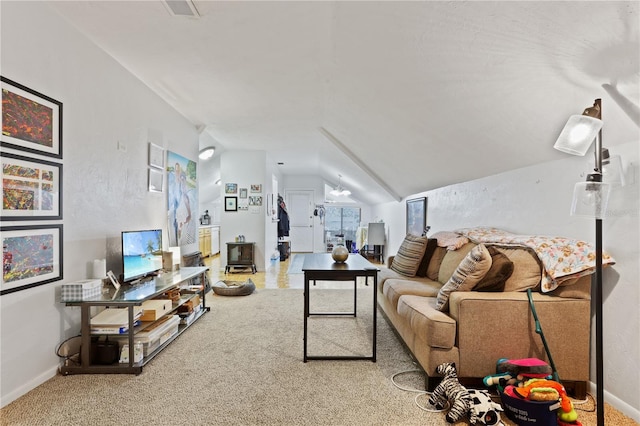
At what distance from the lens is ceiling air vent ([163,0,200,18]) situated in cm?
218

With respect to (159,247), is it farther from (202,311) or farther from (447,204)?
(447,204)

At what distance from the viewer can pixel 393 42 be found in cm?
241

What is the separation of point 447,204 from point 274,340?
2.89 metres

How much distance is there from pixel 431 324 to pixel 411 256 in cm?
170

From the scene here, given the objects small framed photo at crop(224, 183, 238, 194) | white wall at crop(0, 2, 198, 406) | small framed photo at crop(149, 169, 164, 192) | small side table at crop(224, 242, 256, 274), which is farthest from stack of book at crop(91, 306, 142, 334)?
small framed photo at crop(224, 183, 238, 194)

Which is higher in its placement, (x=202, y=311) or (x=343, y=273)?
(x=343, y=273)

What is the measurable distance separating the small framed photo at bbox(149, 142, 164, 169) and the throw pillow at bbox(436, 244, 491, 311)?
3.20 m

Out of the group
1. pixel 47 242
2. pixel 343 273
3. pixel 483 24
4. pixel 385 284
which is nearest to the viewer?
pixel 483 24

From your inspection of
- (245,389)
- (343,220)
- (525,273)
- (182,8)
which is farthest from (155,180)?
(343,220)

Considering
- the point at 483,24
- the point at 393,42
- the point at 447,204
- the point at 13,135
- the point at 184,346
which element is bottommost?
the point at 184,346

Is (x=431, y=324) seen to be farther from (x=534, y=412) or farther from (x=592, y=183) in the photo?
(x=592, y=183)

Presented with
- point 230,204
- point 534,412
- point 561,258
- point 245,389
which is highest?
point 230,204

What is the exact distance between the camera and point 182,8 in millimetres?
2248

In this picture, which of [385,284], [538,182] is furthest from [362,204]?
[538,182]
